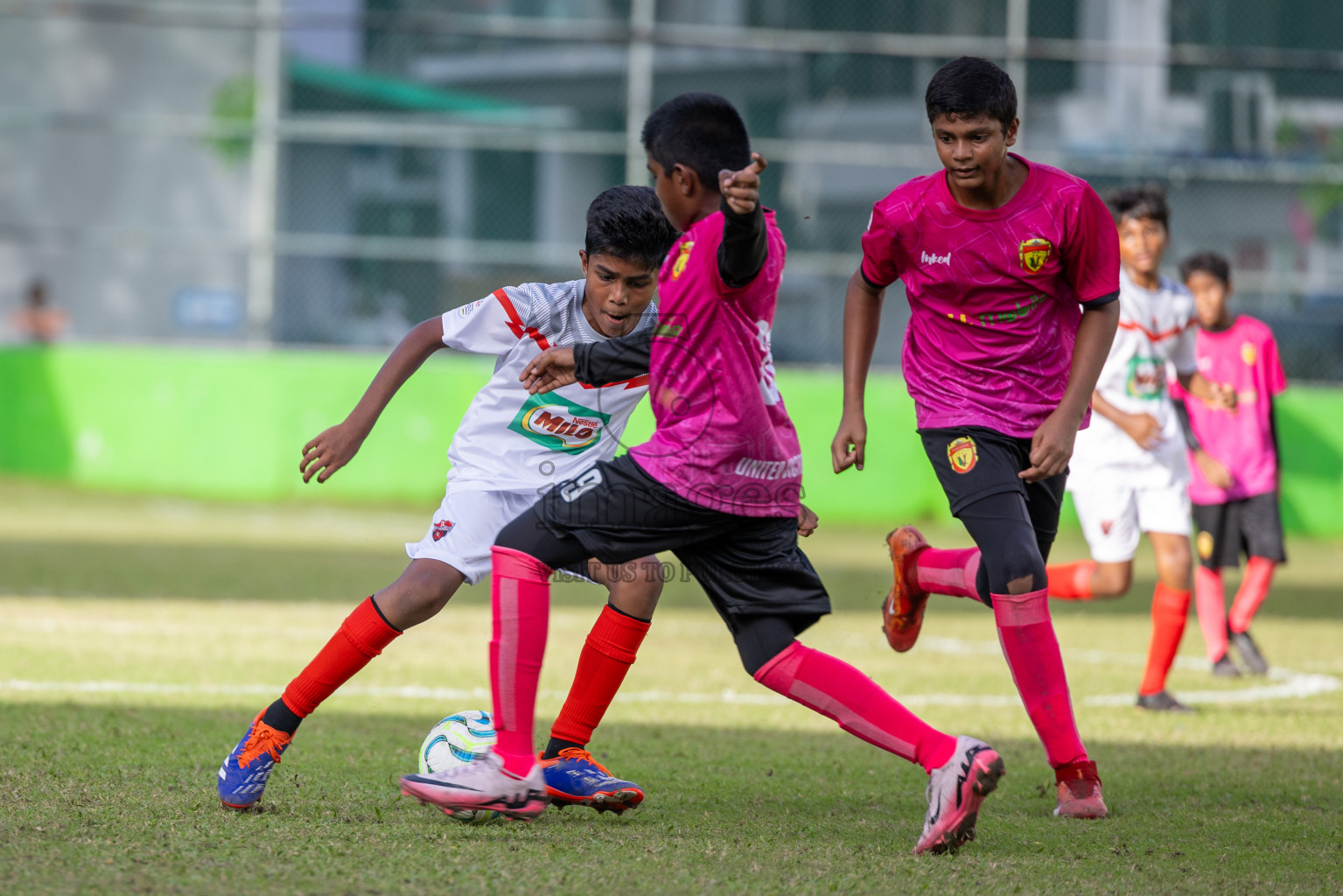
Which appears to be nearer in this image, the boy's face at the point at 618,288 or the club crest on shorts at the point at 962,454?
the boy's face at the point at 618,288

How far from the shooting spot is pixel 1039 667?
3.78m

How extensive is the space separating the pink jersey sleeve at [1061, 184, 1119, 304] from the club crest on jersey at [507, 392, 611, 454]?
4.10 ft

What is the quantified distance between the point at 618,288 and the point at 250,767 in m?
1.42

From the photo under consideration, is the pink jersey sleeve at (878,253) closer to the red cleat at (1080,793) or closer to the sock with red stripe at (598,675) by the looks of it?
the sock with red stripe at (598,675)

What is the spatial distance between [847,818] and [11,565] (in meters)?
6.84

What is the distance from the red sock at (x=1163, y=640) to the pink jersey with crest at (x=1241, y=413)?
5.16 ft

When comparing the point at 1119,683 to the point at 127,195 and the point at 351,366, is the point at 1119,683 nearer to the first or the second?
the point at 351,366

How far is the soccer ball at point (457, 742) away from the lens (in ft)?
12.3

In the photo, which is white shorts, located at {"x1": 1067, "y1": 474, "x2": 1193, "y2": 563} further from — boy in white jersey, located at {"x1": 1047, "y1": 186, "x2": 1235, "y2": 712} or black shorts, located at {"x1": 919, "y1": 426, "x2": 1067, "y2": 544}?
black shorts, located at {"x1": 919, "y1": 426, "x2": 1067, "y2": 544}

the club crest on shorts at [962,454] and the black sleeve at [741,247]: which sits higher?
the black sleeve at [741,247]

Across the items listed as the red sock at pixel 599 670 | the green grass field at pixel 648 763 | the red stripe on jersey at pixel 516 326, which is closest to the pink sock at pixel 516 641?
the green grass field at pixel 648 763

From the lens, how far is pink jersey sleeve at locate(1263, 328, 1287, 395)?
7359 millimetres

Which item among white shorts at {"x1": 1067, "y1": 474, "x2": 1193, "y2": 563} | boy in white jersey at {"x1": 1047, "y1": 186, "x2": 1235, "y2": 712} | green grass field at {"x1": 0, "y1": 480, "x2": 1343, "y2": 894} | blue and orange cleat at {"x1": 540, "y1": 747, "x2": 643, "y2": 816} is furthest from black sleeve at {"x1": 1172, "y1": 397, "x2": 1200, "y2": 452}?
blue and orange cleat at {"x1": 540, "y1": 747, "x2": 643, "y2": 816}

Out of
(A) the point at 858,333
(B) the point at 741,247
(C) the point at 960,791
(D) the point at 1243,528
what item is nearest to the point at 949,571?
(A) the point at 858,333
